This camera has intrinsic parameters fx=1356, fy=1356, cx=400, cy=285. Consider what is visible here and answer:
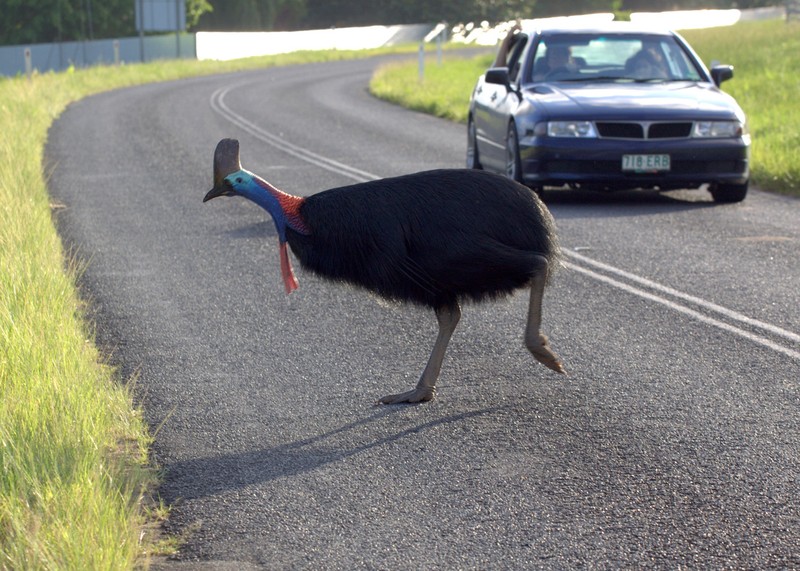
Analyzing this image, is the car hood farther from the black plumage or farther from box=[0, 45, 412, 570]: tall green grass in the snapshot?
the black plumage

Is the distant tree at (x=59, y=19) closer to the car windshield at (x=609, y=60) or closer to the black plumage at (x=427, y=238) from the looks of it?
the car windshield at (x=609, y=60)

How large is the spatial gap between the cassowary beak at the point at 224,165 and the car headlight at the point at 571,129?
6953mm

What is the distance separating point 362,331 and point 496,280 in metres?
1.95

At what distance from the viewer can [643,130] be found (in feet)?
41.0

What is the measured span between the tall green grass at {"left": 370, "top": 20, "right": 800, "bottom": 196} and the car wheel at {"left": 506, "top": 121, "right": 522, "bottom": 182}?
3.15 meters

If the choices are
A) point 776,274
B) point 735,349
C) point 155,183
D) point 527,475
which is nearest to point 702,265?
point 776,274

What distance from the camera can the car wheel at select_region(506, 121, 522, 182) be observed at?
12.8m

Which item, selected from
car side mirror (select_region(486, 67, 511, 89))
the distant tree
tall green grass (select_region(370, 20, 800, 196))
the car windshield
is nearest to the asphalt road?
car side mirror (select_region(486, 67, 511, 89))

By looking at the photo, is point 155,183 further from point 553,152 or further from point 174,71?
point 174,71

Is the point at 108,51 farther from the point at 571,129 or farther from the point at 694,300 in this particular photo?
the point at 694,300

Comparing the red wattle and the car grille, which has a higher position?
the red wattle

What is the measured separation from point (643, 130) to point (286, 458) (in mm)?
7811

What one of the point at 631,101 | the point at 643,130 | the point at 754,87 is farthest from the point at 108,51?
the point at 643,130

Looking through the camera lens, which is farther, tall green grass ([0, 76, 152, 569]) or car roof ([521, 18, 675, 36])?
car roof ([521, 18, 675, 36])
